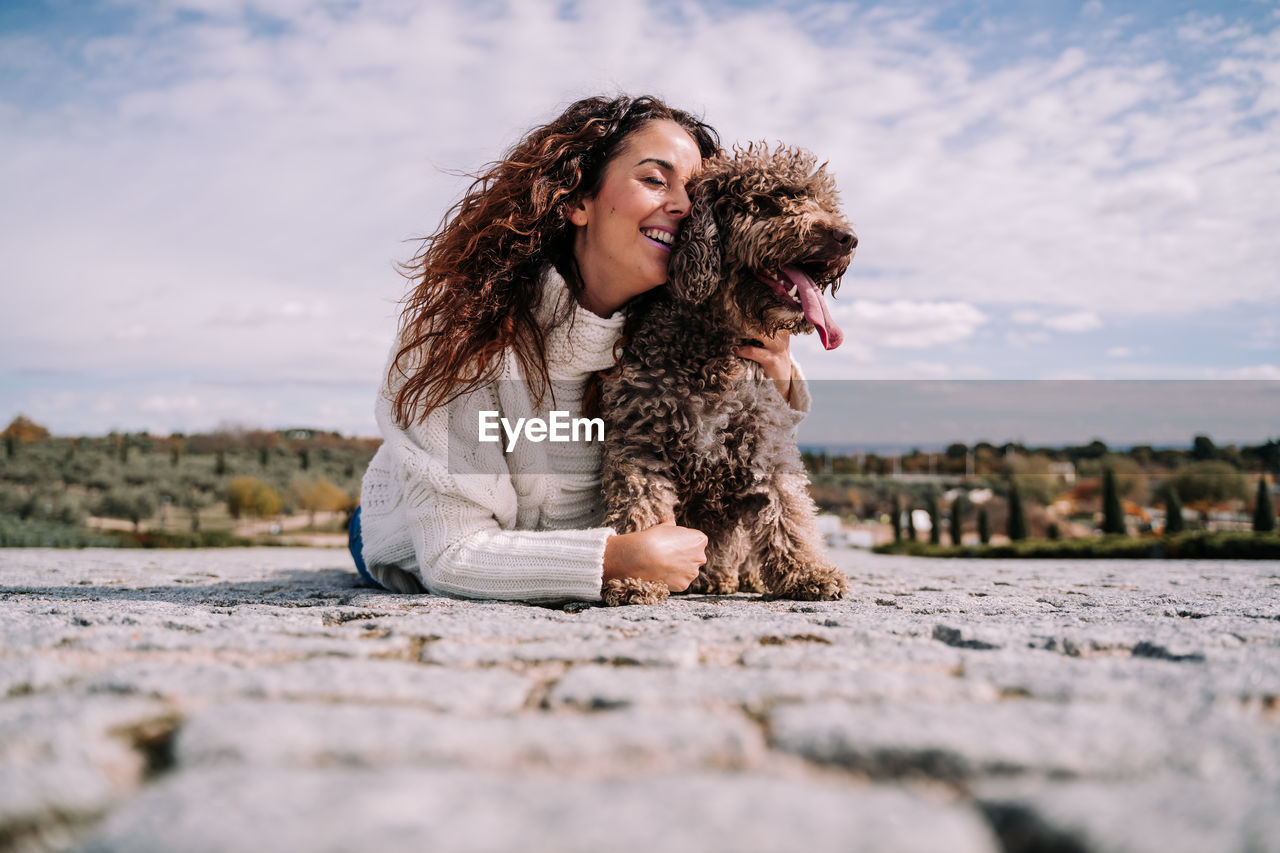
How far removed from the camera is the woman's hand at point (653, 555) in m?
3.21

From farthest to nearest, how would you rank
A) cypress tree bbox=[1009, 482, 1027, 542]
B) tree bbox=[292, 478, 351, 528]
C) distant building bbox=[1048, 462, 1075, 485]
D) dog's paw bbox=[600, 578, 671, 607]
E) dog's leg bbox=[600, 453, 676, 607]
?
distant building bbox=[1048, 462, 1075, 485], tree bbox=[292, 478, 351, 528], cypress tree bbox=[1009, 482, 1027, 542], dog's leg bbox=[600, 453, 676, 607], dog's paw bbox=[600, 578, 671, 607]

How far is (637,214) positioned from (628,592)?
1742 millimetres

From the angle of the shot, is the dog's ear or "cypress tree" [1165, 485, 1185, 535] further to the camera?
"cypress tree" [1165, 485, 1185, 535]

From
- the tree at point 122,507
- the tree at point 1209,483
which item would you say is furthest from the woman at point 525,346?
the tree at point 1209,483

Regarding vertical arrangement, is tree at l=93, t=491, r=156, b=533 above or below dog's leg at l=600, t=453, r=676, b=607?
below

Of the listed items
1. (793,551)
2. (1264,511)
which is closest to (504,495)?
(793,551)

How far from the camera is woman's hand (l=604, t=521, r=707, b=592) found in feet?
10.5

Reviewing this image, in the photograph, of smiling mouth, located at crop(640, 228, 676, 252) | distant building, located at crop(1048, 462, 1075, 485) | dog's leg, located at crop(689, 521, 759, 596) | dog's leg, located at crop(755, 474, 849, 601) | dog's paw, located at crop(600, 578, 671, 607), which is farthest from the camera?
distant building, located at crop(1048, 462, 1075, 485)

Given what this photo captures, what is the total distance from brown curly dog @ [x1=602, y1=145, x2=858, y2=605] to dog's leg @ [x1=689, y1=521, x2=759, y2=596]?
0.48 feet

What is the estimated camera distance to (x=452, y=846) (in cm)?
84

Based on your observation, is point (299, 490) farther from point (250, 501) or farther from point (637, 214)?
point (637, 214)

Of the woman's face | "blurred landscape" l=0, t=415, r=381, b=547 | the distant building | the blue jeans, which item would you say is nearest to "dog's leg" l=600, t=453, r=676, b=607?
the woman's face

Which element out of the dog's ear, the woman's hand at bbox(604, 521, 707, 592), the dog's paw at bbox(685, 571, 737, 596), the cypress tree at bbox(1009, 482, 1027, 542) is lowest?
the cypress tree at bbox(1009, 482, 1027, 542)

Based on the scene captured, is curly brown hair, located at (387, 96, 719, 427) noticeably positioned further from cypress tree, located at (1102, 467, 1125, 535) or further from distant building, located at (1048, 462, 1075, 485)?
distant building, located at (1048, 462, 1075, 485)
